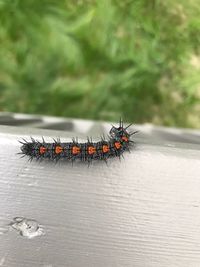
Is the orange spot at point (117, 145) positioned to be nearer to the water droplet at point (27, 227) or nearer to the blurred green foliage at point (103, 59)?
the water droplet at point (27, 227)

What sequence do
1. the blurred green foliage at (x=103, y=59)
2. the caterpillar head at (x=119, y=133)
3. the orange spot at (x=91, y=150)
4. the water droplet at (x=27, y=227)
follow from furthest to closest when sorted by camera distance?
the blurred green foliage at (x=103, y=59) < the caterpillar head at (x=119, y=133) < the orange spot at (x=91, y=150) < the water droplet at (x=27, y=227)

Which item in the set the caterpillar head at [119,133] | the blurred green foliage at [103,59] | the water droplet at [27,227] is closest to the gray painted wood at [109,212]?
the water droplet at [27,227]

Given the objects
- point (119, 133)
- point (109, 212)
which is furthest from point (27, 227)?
point (119, 133)

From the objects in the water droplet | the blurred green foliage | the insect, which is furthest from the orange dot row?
the blurred green foliage

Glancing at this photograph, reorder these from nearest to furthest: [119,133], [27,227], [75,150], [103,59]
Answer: [27,227]
[75,150]
[119,133]
[103,59]

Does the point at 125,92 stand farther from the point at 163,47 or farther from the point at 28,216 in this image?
the point at 28,216

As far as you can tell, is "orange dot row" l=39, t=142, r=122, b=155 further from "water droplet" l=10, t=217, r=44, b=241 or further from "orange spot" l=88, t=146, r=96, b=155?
"water droplet" l=10, t=217, r=44, b=241

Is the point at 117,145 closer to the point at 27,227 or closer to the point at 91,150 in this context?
the point at 91,150
